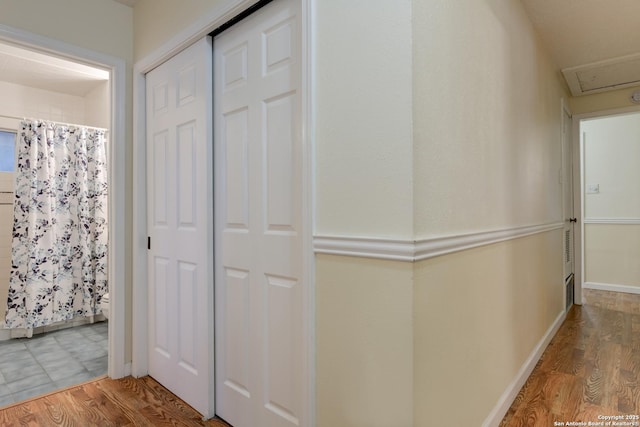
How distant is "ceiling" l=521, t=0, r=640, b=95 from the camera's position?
7.29 ft

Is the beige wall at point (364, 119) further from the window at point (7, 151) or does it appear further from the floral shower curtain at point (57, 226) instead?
the window at point (7, 151)

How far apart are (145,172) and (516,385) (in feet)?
8.36

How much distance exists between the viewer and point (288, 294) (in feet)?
4.87

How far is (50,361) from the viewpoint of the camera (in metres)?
2.53

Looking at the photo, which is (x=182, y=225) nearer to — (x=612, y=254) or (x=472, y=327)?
(x=472, y=327)

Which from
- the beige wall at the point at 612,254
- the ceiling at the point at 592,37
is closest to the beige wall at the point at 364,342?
the ceiling at the point at 592,37

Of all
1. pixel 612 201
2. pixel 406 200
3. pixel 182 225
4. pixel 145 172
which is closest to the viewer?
pixel 406 200

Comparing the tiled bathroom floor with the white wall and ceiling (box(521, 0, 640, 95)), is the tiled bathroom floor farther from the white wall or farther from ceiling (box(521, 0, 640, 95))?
the white wall

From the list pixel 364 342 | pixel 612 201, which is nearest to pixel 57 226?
pixel 364 342

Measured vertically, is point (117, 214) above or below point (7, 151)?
below

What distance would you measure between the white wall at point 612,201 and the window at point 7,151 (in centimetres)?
625

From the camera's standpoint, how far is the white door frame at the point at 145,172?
133cm

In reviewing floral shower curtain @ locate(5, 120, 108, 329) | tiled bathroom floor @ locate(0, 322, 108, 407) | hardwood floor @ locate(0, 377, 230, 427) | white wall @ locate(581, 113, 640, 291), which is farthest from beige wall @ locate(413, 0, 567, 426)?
floral shower curtain @ locate(5, 120, 108, 329)

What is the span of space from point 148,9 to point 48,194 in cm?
192
